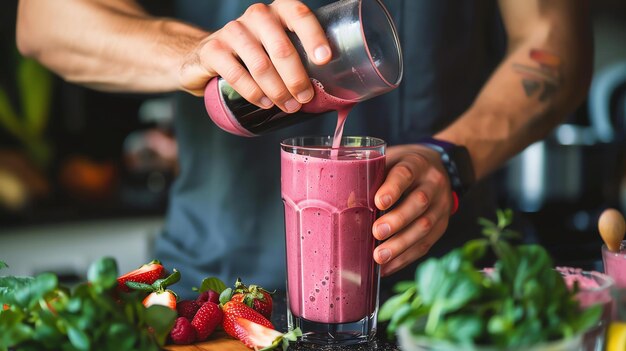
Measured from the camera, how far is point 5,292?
0.83 m

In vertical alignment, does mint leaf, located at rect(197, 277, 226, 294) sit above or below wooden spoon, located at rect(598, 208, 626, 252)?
below

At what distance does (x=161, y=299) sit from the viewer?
3.34ft

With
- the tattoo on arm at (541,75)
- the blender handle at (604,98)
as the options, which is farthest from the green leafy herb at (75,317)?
the blender handle at (604,98)

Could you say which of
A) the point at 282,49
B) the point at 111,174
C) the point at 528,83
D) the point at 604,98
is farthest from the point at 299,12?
the point at 604,98

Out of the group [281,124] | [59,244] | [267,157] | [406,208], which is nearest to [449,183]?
[406,208]

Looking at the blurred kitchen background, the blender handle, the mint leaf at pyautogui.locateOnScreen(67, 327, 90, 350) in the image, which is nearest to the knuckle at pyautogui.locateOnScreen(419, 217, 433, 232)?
the mint leaf at pyautogui.locateOnScreen(67, 327, 90, 350)

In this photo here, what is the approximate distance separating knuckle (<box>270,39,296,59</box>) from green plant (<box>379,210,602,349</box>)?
421mm

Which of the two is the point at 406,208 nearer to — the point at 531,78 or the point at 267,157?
the point at 267,157

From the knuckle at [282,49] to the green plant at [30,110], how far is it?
2.15 meters

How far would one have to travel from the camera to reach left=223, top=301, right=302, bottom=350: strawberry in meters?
0.97

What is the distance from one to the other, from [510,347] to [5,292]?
54cm

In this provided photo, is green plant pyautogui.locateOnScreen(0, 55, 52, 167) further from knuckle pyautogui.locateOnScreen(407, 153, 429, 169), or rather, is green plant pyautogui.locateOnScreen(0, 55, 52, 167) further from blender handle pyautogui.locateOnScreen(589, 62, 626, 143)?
blender handle pyautogui.locateOnScreen(589, 62, 626, 143)

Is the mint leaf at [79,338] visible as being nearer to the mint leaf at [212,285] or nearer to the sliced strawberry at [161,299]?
the sliced strawberry at [161,299]

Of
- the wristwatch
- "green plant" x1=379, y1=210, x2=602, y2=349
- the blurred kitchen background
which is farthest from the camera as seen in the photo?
the blurred kitchen background
